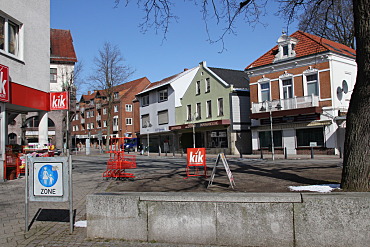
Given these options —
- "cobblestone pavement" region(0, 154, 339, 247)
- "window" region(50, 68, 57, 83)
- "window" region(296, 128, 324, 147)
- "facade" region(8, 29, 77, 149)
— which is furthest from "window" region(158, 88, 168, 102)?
"cobblestone pavement" region(0, 154, 339, 247)

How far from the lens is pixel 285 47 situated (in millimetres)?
30375

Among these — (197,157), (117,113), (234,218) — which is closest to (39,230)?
(234,218)

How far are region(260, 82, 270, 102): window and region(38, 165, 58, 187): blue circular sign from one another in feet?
91.4

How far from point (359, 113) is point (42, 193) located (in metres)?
5.84

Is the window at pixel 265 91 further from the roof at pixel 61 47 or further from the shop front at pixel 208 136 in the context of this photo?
the roof at pixel 61 47

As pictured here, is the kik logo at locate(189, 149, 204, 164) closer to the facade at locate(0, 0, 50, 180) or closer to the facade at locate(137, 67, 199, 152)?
the facade at locate(0, 0, 50, 180)

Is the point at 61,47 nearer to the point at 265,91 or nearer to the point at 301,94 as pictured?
the point at 265,91

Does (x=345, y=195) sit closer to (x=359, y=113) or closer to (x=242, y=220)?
(x=242, y=220)

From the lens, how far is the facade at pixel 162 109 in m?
44.6

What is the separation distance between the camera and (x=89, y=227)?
5457 mm

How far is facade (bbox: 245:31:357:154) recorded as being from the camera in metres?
26.7

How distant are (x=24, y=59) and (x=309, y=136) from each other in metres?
22.6

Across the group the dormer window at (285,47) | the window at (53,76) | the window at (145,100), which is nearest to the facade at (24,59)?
the dormer window at (285,47)

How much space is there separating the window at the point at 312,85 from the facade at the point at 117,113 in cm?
3766
